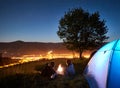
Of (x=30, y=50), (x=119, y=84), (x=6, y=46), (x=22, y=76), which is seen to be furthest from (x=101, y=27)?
(x=6, y=46)

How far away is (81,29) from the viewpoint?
36562 millimetres

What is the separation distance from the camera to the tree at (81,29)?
3625 cm

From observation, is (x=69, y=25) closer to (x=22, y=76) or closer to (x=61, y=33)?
(x=61, y=33)

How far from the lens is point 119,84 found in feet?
34.4

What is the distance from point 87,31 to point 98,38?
2270mm

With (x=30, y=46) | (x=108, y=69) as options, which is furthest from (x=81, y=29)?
(x=30, y=46)

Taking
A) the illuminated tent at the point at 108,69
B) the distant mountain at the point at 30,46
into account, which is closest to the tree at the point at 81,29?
the illuminated tent at the point at 108,69

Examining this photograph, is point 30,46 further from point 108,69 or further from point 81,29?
point 108,69

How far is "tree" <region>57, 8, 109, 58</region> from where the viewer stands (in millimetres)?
36250

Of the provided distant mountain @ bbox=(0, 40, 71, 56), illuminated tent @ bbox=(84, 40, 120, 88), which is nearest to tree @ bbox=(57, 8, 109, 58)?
illuminated tent @ bbox=(84, 40, 120, 88)

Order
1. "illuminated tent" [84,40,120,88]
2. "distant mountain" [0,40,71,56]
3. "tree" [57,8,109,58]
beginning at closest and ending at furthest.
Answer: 1. "illuminated tent" [84,40,120,88]
2. "tree" [57,8,109,58]
3. "distant mountain" [0,40,71,56]

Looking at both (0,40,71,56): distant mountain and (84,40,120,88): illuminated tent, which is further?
(0,40,71,56): distant mountain

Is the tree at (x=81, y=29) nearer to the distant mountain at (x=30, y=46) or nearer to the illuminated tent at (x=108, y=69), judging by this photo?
the illuminated tent at (x=108, y=69)

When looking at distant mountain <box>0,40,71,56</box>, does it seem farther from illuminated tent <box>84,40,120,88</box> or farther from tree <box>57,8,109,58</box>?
illuminated tent <box>84,40,120,88</box>
